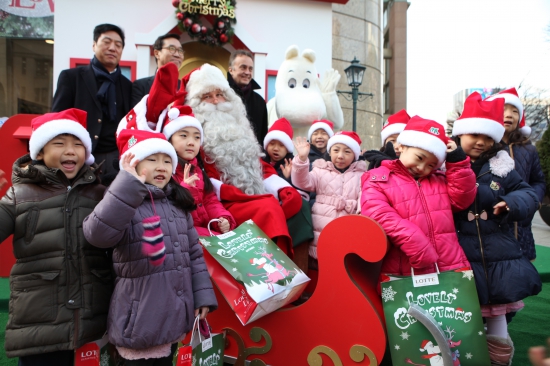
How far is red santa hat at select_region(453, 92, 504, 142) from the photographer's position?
2.79 m

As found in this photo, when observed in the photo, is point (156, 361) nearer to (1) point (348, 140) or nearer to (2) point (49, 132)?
(2) point (49, 132)

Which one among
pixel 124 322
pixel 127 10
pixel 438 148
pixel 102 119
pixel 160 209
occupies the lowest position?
pixel 124 322

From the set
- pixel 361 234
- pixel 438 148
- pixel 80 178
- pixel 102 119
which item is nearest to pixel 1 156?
pixel 102 119

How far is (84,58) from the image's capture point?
767 cm

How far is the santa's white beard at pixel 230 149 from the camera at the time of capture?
328 centimetres

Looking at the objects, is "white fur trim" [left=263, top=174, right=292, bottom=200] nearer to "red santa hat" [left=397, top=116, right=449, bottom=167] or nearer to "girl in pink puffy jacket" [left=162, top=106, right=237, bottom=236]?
"girl in pink puffy jacket" [left=162, top=106, right=237, bottom=236]

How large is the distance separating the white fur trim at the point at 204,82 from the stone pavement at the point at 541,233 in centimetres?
669

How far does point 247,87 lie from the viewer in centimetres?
427

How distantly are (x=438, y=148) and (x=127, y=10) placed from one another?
23.1 feet

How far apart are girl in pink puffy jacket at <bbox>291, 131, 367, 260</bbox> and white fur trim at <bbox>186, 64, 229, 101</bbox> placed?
2.70 ft

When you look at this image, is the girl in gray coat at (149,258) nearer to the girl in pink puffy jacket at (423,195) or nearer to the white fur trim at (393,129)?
the girl in pink puffy jacket at (423,195)

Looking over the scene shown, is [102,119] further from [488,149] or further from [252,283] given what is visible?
[488,149]

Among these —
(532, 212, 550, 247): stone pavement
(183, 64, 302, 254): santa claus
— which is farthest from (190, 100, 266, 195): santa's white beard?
(532, 212, 550, 247): stone pavement

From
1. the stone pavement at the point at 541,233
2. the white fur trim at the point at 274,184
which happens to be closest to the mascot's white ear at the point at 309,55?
the white fur trim at the point at 274,184
